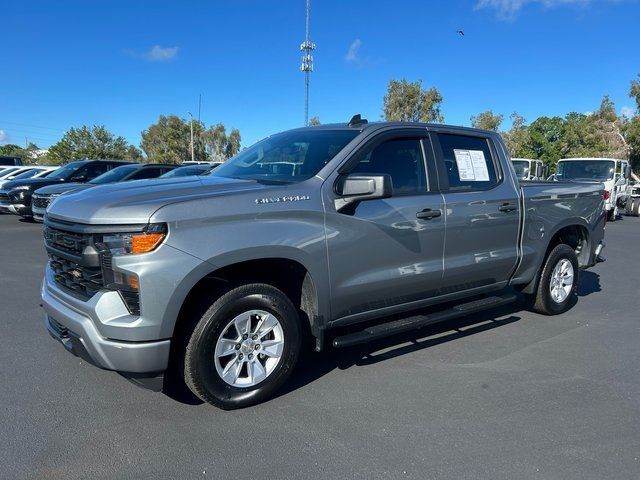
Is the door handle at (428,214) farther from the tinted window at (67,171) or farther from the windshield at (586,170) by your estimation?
the windshield at (586,170)

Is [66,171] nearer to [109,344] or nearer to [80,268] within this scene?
[80,268]

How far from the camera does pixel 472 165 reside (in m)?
4.85

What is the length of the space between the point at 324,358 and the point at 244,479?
181 centimetres

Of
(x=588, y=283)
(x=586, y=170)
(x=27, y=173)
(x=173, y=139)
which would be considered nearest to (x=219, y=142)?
(x=173, y=139)

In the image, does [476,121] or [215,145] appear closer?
[476,121]

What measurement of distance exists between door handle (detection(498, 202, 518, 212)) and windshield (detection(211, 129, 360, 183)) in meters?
1.68

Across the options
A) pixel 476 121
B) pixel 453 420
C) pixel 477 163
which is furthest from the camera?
A: pixel 476 121

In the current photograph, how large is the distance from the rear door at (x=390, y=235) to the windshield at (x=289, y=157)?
258mm

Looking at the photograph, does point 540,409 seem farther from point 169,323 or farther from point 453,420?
point 169,323

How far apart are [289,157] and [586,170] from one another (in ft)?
55.0

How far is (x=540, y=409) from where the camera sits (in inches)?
140

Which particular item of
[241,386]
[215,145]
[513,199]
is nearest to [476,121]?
[215,145]

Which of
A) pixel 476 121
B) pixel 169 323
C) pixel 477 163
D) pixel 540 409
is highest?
pixel 476 121

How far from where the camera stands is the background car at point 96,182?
37.7 ft
